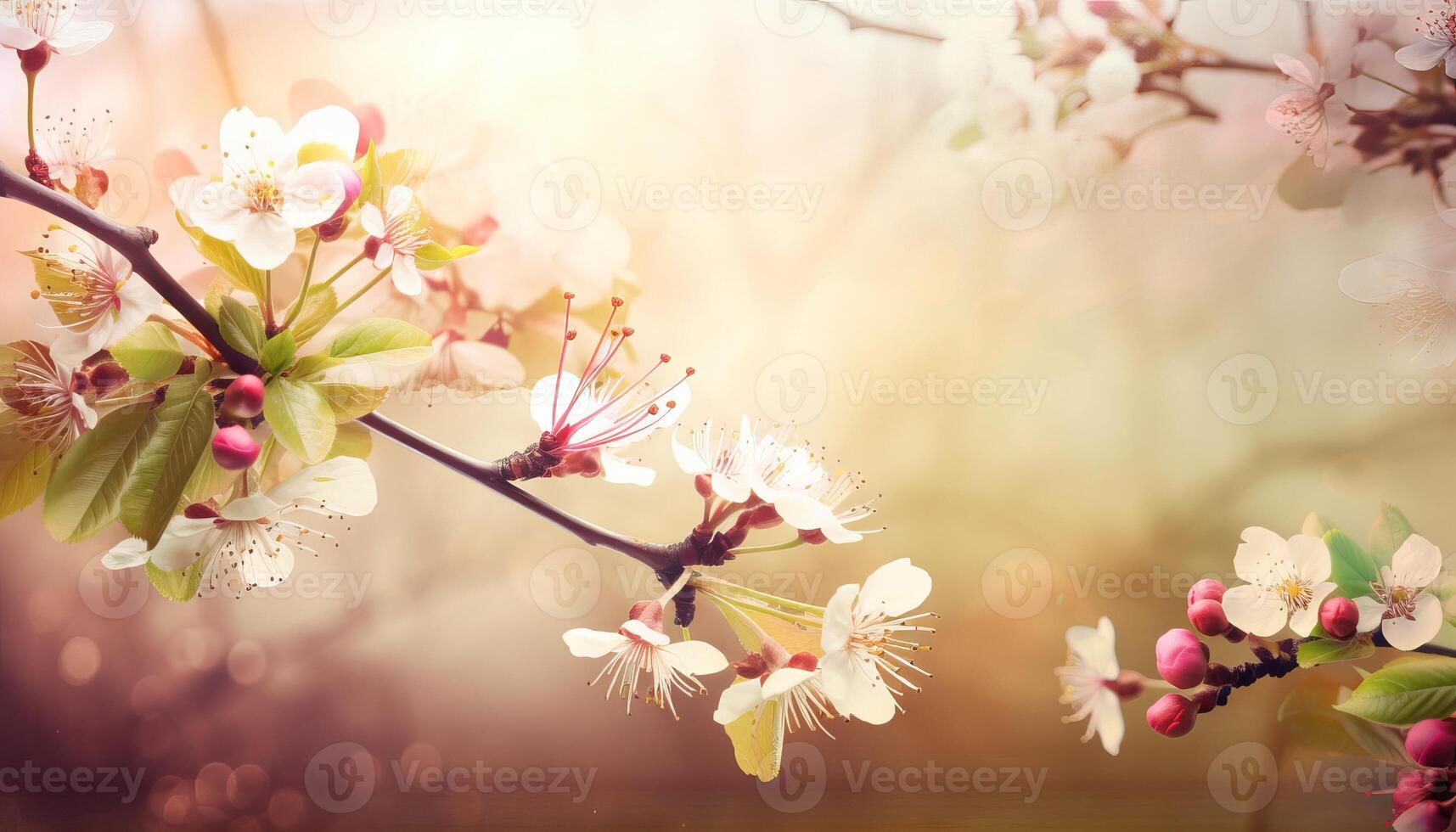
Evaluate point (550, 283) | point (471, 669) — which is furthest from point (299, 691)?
point (550, 283)

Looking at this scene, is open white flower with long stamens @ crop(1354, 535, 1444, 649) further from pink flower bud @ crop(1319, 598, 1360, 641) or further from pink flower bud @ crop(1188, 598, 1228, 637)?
pink flower bud @ crop(1188, 598, 1228, 637)

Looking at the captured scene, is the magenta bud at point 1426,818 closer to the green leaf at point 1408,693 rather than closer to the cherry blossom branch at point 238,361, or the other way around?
the green leaf at point 1408,693
